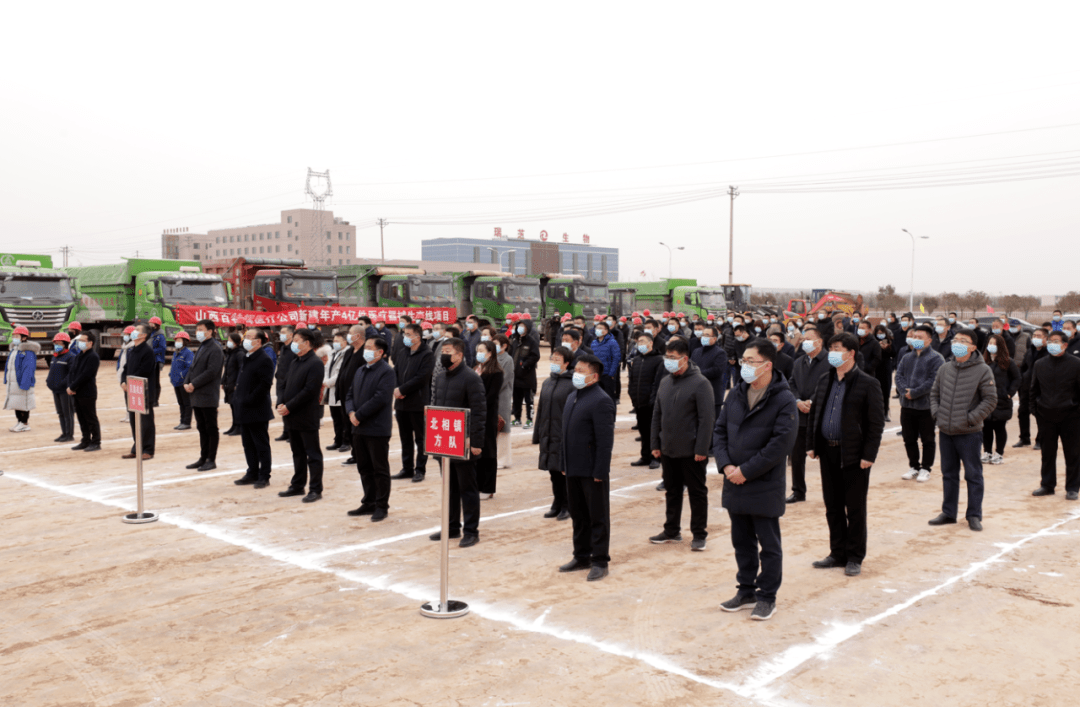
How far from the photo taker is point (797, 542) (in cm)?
752

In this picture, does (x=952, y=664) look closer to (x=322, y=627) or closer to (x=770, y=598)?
(x=770, y=598)

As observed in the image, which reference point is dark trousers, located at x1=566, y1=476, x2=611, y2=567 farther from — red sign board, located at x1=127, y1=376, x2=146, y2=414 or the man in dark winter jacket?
red sign board, located at x1=127, y1=376, x2=146, y2=414

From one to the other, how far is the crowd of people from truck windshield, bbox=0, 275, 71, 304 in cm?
1368

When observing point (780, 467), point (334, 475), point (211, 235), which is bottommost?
point (334, 475)

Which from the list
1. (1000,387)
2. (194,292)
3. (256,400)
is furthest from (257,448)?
(194,292)

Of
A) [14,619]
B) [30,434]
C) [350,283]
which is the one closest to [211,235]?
[350,283]

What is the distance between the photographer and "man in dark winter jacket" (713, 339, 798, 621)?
5.64m

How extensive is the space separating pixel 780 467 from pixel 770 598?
90cm

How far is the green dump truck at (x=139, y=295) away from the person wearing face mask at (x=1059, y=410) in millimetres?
23300

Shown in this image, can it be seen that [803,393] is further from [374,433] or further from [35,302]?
[35,302]

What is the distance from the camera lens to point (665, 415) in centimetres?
739

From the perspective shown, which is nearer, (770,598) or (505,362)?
(770,598)

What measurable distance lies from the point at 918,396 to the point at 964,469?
7.08ft

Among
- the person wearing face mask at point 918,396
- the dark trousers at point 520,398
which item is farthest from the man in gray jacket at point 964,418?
the dark trousers at point 520,398
